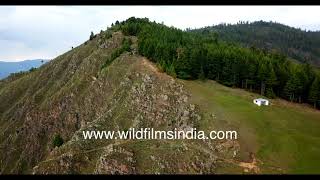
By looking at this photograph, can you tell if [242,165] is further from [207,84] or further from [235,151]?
[207,84]

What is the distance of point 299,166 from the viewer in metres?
81.2

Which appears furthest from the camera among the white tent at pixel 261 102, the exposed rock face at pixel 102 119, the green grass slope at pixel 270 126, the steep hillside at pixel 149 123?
the white tent at pixel 261 102

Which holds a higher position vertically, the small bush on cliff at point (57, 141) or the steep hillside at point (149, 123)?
the steep hillside at point (149, 123)

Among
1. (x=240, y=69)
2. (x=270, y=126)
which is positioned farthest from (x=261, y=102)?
(x=240, y=69)

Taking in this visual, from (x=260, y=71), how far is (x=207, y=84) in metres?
12.8

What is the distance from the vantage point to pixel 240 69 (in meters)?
117

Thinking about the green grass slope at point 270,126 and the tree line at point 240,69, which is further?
the tree line at point 240,69

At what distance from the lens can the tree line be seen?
109594mm

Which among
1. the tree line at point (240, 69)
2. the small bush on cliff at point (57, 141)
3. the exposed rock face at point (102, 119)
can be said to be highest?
the tree line at point (240, 69)

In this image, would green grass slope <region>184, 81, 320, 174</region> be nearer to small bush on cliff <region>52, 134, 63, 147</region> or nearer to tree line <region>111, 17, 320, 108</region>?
tree line <region>111, 17, 320, 108</region>

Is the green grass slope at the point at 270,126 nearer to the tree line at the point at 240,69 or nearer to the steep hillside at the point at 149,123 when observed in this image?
the steep hillside at the point at 149,123

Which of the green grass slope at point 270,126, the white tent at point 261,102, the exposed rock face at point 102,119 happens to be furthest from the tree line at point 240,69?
the white tent at point 261,102

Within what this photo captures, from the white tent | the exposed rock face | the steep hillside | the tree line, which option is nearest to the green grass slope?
the steep hillside

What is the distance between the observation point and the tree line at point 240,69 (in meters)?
110
